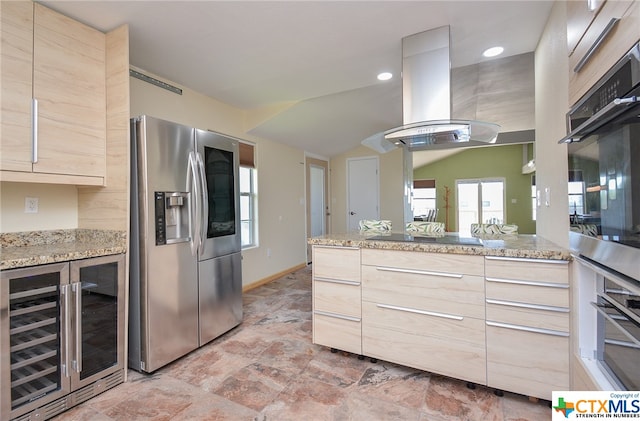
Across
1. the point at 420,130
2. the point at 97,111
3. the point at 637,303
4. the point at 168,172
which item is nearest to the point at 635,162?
the point at 637,303

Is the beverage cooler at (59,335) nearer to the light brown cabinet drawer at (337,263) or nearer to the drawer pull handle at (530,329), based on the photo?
the light brown cabinet drawer at (337,263)

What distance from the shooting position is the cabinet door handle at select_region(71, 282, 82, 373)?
1.70m

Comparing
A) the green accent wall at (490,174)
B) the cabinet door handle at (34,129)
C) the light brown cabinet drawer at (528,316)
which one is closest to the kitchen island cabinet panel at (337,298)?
the light brown cabinet drawer at (528,316)

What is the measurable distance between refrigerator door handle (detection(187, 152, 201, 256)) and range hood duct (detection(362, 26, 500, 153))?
1568 mm

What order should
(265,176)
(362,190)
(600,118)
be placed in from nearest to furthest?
(600,118) < (265,176) < (362,190)

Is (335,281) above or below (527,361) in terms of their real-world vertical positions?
above

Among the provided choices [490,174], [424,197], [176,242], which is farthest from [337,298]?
[490,174]

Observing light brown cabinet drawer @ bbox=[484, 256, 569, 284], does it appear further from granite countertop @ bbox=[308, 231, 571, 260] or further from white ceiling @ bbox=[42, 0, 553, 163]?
white ceiling @ bbox=[42, 0, 553, 163]

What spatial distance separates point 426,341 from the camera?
1857 millimetres

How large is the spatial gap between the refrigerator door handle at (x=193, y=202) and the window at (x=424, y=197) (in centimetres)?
864

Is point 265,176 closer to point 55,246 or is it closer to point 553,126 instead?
point 55,246

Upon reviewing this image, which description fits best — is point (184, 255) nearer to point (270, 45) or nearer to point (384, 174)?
point (270, 45)

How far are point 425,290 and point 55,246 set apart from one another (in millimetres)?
2510

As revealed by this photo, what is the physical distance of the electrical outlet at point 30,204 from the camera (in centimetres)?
195
